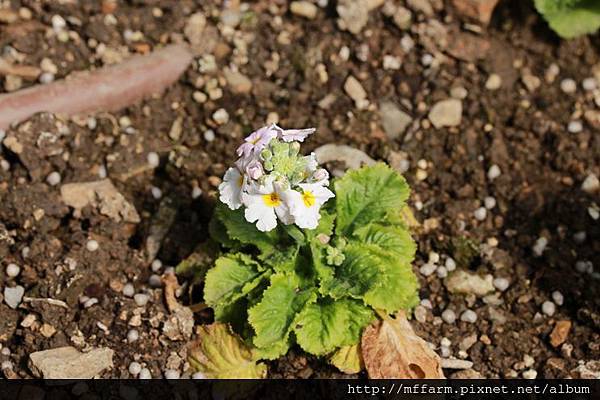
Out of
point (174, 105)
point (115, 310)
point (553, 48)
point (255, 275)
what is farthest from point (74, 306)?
point (553, 48)

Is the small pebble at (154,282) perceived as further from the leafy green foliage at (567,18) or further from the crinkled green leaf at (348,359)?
the leafy green foliage at (567,18)

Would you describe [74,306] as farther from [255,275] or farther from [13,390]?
[255,275]

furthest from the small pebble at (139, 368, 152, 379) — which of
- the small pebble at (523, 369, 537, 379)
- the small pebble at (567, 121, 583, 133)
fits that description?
the small pebble at (567, 121, 583, 133)

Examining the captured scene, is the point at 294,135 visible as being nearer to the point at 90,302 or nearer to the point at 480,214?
the point at 90,302

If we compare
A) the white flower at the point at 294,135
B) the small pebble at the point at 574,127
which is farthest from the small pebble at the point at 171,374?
the small pebble at the point at 574,127

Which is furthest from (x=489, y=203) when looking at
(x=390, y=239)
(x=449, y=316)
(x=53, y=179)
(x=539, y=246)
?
(x=53, y=179)
